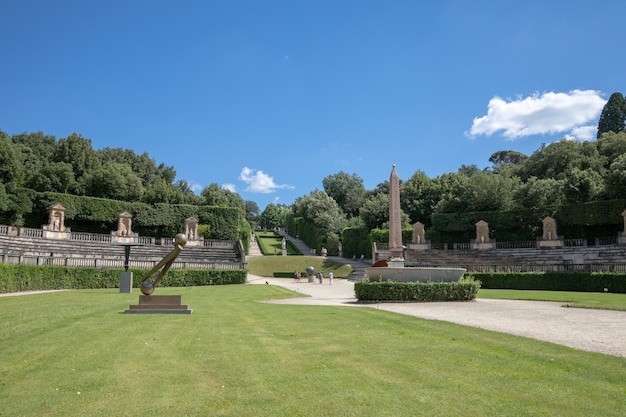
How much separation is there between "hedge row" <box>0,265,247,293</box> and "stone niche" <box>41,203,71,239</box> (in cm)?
1570

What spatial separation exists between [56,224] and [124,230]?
638 cm

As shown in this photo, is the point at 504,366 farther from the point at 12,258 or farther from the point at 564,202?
the point at 564,202

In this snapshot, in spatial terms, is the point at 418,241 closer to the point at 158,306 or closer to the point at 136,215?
the point at 136,215

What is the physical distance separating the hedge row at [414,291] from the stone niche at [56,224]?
3365 cm

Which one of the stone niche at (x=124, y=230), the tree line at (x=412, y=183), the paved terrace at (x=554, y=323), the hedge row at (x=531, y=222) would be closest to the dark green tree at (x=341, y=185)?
the tree line at (x=412, y=183)

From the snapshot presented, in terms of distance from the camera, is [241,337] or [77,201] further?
[77,201]

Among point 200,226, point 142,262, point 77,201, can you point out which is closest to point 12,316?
point 142,262

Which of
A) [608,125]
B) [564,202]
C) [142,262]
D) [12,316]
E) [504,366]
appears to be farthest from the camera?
[608,125]

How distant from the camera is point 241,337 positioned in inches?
348

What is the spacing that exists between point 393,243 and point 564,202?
109ft

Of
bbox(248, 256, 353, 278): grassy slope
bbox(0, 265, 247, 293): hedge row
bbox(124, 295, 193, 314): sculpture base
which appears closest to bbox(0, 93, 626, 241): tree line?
bbox(248, 256, 353, 278): grassy slope

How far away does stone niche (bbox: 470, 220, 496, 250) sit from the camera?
47906mm

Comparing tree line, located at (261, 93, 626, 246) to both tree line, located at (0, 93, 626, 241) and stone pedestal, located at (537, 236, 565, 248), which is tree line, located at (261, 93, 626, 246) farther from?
stone pedestal, located at (537, 236, 565, 248)

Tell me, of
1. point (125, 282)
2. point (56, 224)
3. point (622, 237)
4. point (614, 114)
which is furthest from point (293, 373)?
point (614, 114)
